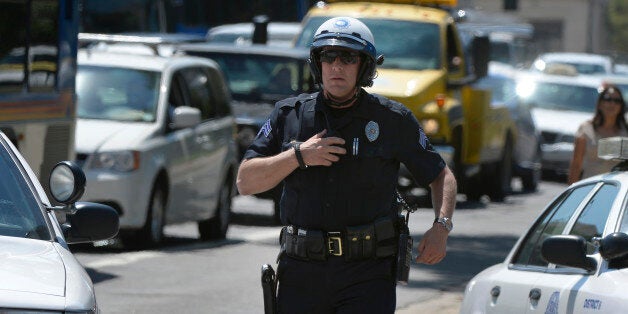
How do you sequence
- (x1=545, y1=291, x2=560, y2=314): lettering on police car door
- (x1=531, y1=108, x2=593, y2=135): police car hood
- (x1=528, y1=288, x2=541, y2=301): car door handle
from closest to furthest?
1. (x1=545, y1=291, x2=560, y2=314): lettering on police car door
2. (x1=528, y1=288, x2=541, y2=301): car door handle
3. (x1=531, y1=108, x2=593, y2=135): police car hood

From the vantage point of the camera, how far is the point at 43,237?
248 inches

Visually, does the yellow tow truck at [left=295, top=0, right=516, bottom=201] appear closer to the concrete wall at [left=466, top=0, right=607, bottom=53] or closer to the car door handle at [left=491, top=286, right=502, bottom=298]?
the car door handle at [left=491, top=286, right=502, bottom=298]

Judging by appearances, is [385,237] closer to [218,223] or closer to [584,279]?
[584,279]

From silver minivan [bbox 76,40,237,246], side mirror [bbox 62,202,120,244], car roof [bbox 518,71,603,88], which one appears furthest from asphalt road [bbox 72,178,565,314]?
car roof [bbox 518,71,603,88]

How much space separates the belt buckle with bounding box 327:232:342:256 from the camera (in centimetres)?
631

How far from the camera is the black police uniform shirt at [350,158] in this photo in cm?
636

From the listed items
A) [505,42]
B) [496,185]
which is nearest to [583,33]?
[505,42]

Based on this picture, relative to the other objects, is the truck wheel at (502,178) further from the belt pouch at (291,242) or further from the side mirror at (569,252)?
the belt pouch at (291,242)

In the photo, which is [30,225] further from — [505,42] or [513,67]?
[505,42]

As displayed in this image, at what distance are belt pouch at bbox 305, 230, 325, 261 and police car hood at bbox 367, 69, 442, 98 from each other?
13247 millimetres

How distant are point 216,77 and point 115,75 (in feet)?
5.29

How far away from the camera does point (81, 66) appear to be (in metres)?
16.1

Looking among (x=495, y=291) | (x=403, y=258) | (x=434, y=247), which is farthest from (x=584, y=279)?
(x=403, y=258)

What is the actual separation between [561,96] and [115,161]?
54.0 feet
